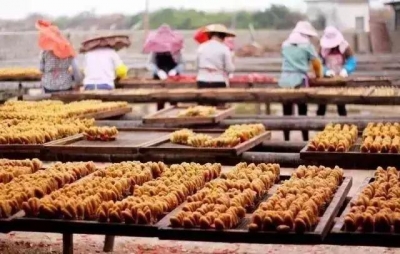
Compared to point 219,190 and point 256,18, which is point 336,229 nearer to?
point 219,190

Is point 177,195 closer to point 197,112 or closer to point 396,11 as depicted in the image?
point 197,112

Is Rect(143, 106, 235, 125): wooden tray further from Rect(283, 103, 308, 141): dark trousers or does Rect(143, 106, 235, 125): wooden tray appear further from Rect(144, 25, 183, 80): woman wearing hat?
Rect(144, 25, 183, 80): woman wearing hat

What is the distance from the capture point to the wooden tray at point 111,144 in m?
7.07

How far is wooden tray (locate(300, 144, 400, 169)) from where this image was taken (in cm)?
643

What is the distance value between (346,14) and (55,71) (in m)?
9.54

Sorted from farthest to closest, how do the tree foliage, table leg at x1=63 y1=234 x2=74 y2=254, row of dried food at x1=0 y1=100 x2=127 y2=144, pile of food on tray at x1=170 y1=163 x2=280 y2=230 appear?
the tree foliage
row of dried food at x1=0 y1=100 x2=127 y2=144
table leg at x1=63 y1=234 x2=74 y2=254
pile of food on tray at x1=170 y1=163 x2=280 y2=230

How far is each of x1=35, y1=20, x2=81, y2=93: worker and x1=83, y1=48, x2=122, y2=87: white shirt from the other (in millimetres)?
310

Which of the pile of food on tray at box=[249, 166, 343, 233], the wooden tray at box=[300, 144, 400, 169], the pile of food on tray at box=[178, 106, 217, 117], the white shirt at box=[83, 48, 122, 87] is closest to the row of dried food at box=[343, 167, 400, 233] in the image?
the pile of food on tray at box=[249, 166, 343, 233]

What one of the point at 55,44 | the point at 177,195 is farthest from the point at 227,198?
the point at 55,44

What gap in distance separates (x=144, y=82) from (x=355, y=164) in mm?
7411

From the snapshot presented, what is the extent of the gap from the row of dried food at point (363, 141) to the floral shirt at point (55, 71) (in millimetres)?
5257

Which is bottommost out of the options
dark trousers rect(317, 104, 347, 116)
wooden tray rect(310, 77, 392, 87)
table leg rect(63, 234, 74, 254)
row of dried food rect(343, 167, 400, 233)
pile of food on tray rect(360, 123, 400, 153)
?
table leg rect(63, 234, 74, 254)

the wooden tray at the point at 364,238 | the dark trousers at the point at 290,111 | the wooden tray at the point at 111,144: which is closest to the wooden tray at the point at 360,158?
the wooden tray at the point at 111,144

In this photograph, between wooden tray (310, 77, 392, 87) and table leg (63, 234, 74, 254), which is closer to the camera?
table leg (63, 234, 74, 254)
